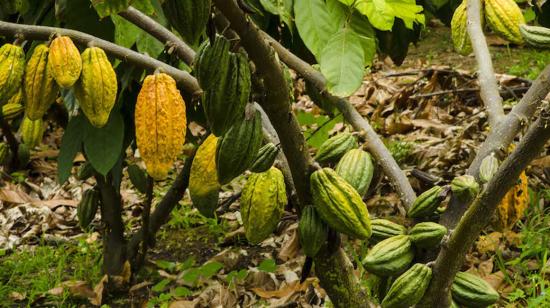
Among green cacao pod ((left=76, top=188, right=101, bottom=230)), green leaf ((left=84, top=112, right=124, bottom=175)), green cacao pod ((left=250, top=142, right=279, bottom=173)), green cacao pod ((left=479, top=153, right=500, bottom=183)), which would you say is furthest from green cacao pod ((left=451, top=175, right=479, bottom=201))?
green cacao pod ((left=76, top=188, right=101, bottom=230))

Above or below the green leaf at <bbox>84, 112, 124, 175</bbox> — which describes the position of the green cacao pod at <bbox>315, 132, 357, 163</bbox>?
above

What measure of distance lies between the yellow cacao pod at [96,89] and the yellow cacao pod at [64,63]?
2 centimetres

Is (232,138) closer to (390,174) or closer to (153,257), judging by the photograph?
(390,174)

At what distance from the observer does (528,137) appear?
37.8 inches

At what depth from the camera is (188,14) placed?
71cm

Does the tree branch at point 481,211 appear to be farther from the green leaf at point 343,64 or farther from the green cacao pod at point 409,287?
the green leaf at point 343,64

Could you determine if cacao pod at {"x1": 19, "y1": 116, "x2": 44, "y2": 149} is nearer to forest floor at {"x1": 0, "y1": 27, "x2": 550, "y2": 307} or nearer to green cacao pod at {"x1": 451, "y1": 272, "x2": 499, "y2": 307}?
forest floor at {"x1": 0, "y1": 27, "x2": 550, "y2": 307}

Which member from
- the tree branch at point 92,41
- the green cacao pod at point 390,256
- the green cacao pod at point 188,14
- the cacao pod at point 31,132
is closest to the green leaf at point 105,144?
the cacao pod at point 31,132

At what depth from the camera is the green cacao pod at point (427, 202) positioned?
48.8 inches

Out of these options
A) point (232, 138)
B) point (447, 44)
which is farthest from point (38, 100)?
point (447, 44)

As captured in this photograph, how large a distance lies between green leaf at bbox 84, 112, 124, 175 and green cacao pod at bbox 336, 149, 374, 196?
865 mm

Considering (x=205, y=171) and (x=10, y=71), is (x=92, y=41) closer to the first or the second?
(x=10, y=71)

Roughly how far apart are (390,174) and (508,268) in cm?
130

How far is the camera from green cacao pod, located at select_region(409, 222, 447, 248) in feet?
3.83
